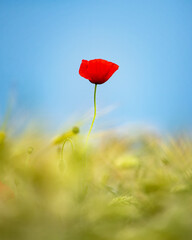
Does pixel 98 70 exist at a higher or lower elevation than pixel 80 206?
higher

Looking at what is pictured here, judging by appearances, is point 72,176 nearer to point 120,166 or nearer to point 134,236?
point 134,236

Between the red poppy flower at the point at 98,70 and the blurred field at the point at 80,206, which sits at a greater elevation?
the red poppy flower at the point at 98,70

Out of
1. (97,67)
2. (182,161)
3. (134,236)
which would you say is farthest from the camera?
(97,67)

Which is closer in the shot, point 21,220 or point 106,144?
point 21,220

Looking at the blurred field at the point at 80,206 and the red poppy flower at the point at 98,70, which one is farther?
the red poppy flower at the point at 98,70

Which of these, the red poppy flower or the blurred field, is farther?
the red poppy flower

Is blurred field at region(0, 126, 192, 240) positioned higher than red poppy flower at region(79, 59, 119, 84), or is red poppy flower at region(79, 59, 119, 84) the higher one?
red poppy flower at region(79, 59, 119, 84)

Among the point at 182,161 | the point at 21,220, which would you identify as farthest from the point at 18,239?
the point at 182,161

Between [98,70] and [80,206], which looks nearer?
[80,206]
